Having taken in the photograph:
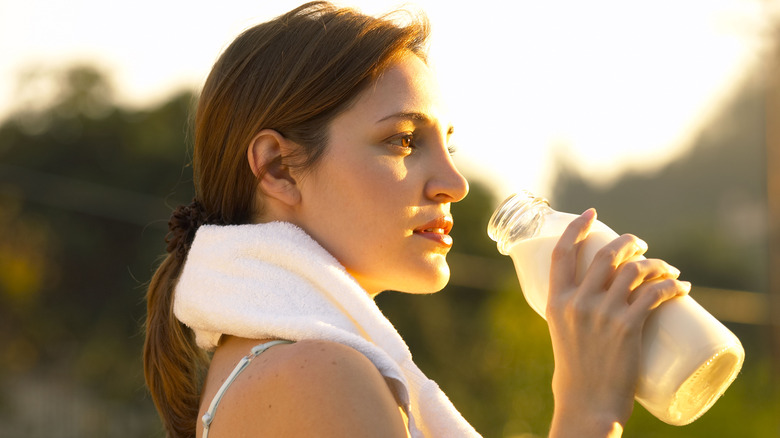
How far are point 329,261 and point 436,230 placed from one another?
0.23 metres

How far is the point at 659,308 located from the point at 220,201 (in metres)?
0.92

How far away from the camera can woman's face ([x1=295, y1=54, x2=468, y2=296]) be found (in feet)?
6.21

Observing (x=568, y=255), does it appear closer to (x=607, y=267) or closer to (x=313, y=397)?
(x=607, y=267)

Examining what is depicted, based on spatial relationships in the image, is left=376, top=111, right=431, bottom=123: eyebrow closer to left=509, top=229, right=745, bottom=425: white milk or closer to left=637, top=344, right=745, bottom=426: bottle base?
left=509, top=229, right=745, bottom=425: white milk

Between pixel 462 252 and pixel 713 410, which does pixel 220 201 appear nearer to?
pixel 713 410

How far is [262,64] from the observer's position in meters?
2.02

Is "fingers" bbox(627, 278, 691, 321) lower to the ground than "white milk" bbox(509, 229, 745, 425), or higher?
higher

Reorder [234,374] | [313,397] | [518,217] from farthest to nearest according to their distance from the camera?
[518,217]
[234,374]
[313,397]

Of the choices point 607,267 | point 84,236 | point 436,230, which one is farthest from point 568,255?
point 84,236

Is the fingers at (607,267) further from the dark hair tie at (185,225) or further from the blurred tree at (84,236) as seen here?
the blurred tree at (84,236)

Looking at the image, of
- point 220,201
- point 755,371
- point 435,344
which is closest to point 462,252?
point 435,344

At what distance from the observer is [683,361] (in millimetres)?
1789

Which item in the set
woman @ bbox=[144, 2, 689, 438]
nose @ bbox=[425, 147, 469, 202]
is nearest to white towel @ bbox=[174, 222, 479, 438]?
woman @ bbox=[144, 2, 689, 438]

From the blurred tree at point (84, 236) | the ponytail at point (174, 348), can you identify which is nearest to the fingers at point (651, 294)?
the ponytail at point (174, 348)
